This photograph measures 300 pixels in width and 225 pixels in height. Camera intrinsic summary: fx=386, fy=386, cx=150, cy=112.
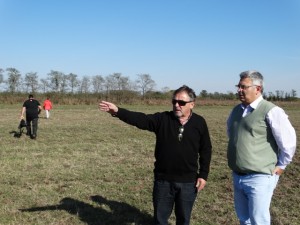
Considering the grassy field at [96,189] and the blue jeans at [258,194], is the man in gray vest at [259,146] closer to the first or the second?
the blue jeans at [258,194]

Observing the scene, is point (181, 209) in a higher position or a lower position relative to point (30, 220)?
higher

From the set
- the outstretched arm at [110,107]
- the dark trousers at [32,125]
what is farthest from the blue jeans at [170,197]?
the dark trousers at [32,125]

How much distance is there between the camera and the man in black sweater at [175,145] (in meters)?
4.00

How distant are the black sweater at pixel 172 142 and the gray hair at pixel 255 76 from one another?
690mm

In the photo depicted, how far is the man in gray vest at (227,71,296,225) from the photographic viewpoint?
12.2 ft

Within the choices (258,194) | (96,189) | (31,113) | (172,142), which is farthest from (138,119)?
(31,113)

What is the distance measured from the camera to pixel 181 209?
4.20 m

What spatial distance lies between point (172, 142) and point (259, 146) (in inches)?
34.3

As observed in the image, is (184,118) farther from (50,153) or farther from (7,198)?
(50,153)

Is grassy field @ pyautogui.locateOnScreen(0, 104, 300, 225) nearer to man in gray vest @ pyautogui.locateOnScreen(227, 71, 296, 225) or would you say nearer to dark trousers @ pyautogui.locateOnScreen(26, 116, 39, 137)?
man in gray vest @ pyautogui.locateOnScreen(227, 71, 296, 225)

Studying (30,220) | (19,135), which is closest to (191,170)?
(30,220)

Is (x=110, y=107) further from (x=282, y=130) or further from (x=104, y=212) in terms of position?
(x=104, y=212)

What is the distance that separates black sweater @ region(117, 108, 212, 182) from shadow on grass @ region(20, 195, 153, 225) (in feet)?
6.23

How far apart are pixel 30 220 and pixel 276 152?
3674mm
